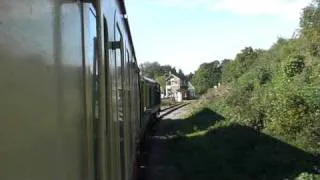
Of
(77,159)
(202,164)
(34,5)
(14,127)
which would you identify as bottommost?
(202,164)

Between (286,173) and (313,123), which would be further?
(313,123)

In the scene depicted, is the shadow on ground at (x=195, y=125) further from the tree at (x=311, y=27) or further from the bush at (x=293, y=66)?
the tree at (x=311, y=27)

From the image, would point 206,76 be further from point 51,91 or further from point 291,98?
point 51,91

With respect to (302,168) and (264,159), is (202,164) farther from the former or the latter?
(302,168)

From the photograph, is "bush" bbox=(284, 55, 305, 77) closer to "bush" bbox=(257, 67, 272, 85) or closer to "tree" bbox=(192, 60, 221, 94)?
"bush" bbox=(257, 67, 272, 85)

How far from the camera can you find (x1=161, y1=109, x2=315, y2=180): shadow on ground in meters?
15.1

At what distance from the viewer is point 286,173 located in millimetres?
14492

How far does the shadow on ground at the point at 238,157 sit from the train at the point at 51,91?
36.7ft

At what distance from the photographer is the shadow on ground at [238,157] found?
1511cm

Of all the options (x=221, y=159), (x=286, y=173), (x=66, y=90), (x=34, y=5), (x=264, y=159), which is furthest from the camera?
(x=221, y=159)

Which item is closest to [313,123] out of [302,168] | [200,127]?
[302,168]

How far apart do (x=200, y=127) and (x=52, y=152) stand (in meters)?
28.5

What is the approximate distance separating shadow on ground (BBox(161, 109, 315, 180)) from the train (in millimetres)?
11176

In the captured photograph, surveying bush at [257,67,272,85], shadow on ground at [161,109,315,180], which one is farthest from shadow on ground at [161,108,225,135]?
shadow on ground at [161,109,315,180]
